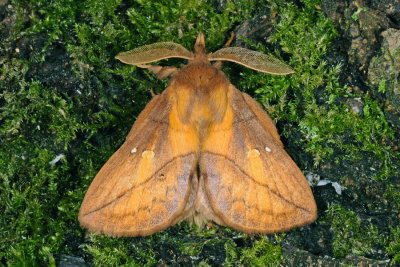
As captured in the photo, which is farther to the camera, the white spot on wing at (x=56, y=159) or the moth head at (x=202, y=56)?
the white spot on wing at (x=56, y=159)

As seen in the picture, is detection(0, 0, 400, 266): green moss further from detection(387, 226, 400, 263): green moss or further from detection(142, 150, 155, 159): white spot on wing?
detection(142, 150, 155, 159): white spot on wing

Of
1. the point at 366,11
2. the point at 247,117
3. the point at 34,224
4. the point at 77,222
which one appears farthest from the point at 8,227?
the point at 366,11

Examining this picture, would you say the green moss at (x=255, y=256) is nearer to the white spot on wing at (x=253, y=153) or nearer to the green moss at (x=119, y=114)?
the green moss at (x=119, y=114)

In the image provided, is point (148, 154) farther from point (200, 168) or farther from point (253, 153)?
point (253, 153)

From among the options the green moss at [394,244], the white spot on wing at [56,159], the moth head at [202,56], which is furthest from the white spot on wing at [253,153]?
the white spot on wing at [56,159]

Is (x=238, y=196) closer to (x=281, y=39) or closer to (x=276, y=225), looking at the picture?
(x=276, y=225)

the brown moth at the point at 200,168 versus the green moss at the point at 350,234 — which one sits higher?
the brown moth at the point at 200,168

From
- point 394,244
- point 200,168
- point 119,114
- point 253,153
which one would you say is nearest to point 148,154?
point 200,168

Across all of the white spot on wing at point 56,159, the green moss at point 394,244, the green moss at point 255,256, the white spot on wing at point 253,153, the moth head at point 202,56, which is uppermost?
the moth head at point 202,56

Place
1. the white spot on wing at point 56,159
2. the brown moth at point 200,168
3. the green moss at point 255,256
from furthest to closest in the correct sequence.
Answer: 1. the white spot on wing at point 56,159
2. the green moss at point 255,256
3. the brown moth at point 200,168
